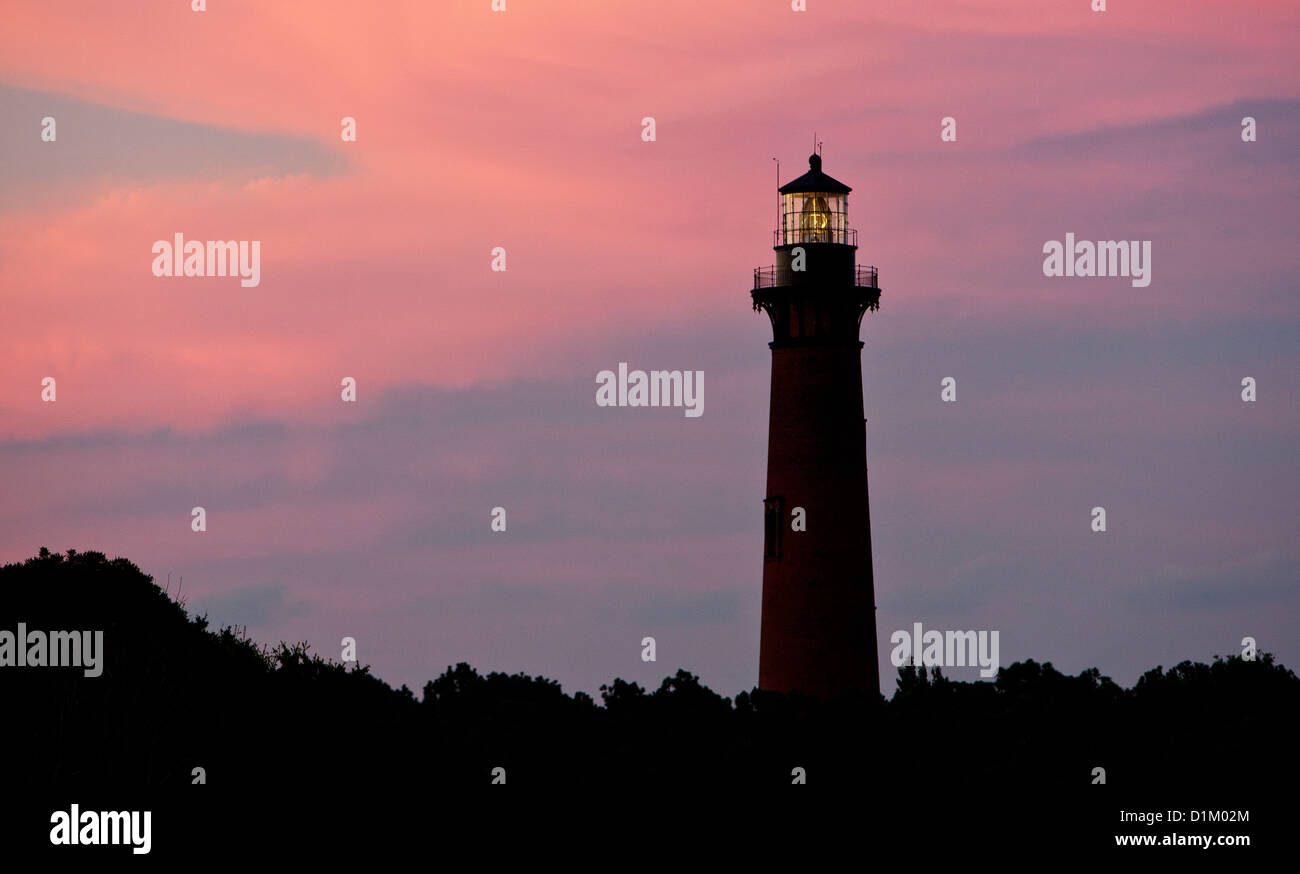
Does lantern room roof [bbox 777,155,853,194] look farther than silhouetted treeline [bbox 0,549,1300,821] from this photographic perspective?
Yes

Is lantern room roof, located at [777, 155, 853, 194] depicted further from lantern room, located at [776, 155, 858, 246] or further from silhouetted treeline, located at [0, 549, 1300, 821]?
silhouetted treeline, located at [0, 549, 1300, 821]

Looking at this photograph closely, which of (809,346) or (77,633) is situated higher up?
(809,346)

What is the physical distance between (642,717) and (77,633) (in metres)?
17.6

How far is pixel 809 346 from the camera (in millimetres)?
80500

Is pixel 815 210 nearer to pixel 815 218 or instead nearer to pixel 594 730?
pixel 815 218

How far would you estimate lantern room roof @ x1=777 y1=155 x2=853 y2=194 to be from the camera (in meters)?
83.9

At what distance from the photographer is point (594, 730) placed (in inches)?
2933

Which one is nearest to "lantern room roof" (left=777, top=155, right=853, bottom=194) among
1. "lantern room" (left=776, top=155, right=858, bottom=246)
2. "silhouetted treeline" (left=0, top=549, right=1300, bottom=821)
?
"lantern room" (left=776, top=155, right=858, bottom=246)

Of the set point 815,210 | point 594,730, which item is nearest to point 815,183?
point 815,210

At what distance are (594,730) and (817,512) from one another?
35.6 ft

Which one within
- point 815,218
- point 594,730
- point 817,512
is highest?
point 815,218
